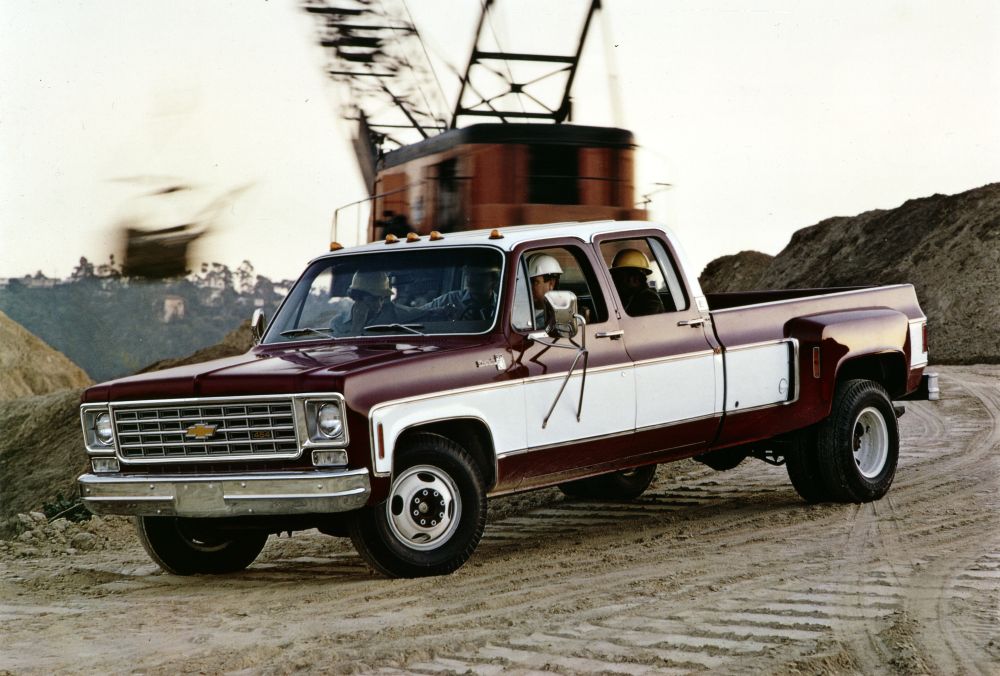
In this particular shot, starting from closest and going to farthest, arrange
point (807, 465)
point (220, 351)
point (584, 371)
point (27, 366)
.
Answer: point (584, 371)
point (807, 465)
point (220, 351)
point (27, 366)

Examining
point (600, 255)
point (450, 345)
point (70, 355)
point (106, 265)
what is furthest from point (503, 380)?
point (70, 355)

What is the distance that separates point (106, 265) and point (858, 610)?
23.1 m

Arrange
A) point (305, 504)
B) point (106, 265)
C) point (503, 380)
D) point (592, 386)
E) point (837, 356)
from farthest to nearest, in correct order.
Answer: point (106, 265), point (837, 356), point (592, 386), point (503, 380), point (305, 504)

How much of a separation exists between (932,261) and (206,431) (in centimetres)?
3521

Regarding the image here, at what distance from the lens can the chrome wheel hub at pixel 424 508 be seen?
738 cm

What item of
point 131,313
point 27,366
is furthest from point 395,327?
point 27,366

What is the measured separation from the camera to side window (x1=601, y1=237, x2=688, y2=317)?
8961mm

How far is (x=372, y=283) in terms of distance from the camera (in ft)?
27.7

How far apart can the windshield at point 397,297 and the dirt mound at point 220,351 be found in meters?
19.5

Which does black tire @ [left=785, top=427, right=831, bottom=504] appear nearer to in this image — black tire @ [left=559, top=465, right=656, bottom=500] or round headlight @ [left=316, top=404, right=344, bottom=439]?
black tire @ [left=559, top=465, right=656, bottom=500]

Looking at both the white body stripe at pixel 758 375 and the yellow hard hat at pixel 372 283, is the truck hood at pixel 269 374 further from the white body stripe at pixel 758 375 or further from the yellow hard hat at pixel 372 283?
the white body stripe at pixel 758 375

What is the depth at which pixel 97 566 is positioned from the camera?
9.04 m

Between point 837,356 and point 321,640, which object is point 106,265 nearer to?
point 837,356

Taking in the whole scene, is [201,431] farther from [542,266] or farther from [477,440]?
[542,266]
